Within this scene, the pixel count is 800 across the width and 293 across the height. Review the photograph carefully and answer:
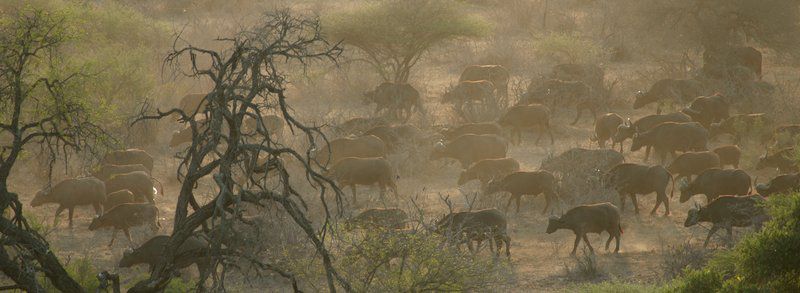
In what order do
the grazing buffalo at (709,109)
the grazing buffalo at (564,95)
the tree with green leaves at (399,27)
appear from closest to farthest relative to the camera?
the grazing buffalo at (709,109) < the grazing buffalo at (564,95) < the tree with green leaves at (399,27)

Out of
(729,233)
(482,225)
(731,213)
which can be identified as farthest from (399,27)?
(729,233)

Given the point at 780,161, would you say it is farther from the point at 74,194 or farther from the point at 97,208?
the point at 74,194

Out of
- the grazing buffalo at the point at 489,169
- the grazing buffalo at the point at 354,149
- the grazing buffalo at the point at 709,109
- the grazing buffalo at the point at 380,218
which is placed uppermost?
the grazing buffalo at the point at 709,109

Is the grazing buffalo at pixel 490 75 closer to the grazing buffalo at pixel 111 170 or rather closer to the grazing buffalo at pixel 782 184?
the grazing buffalo at pixel 782 184

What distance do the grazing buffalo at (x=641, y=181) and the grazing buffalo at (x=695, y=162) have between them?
1241 mm

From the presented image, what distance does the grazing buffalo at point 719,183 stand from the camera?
49.6 ft

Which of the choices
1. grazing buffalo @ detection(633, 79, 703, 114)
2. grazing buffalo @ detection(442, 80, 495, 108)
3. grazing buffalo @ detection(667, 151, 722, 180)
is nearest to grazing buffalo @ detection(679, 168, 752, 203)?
grazing buffalo @ detection(667, 151, 722, 180)

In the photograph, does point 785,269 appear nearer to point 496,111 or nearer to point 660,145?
point 660,145

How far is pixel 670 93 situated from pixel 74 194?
12.6 metres

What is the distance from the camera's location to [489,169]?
16.6 meters

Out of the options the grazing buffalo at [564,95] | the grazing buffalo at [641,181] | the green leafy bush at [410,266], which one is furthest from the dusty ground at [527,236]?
the grazing buffalo at [564,95]

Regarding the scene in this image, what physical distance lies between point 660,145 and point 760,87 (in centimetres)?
526

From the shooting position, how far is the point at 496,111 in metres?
21.6

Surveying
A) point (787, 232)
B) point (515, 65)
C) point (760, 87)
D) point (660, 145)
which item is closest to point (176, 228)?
point (787, 232)
